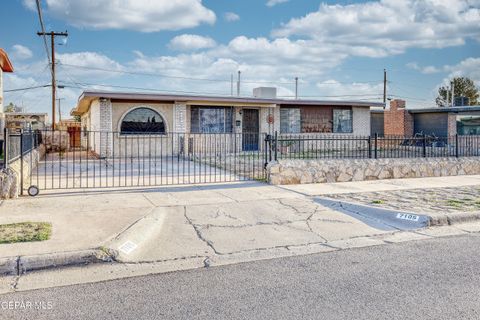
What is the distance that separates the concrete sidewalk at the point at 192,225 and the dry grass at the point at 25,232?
0.15 meters

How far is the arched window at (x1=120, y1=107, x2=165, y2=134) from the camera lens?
70.0 ft

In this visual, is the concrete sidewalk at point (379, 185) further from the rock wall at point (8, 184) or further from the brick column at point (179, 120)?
the brick column at point (179, 120)

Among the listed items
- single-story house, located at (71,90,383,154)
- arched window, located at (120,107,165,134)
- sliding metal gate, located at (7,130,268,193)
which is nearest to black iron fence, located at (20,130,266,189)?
sliding metal gate, located at (7,130,268,193)

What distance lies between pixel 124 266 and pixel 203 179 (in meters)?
7.31

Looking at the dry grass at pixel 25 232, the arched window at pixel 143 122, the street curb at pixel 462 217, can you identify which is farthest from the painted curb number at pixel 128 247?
the arched window at pixel 143 122

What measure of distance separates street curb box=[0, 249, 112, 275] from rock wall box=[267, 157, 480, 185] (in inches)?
264

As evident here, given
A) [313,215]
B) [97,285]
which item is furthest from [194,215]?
[97,285]

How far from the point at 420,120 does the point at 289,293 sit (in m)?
29.3

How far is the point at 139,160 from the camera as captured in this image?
58.7 feet

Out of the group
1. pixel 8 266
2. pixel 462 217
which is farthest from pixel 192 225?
pixel 462 217

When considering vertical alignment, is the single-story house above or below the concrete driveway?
above

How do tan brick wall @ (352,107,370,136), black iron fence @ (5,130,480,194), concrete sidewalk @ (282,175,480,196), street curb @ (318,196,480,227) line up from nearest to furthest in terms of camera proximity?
street curb @ (318,196,480,227), concrete sidewalk @ (282,175,480,196), black iron fence @ (5,130,480,194), tan brick wall @ (352,107,370,136)

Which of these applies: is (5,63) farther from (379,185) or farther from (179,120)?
(379,185)

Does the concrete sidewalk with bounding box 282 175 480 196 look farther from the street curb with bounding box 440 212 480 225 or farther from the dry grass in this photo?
the dry grass
